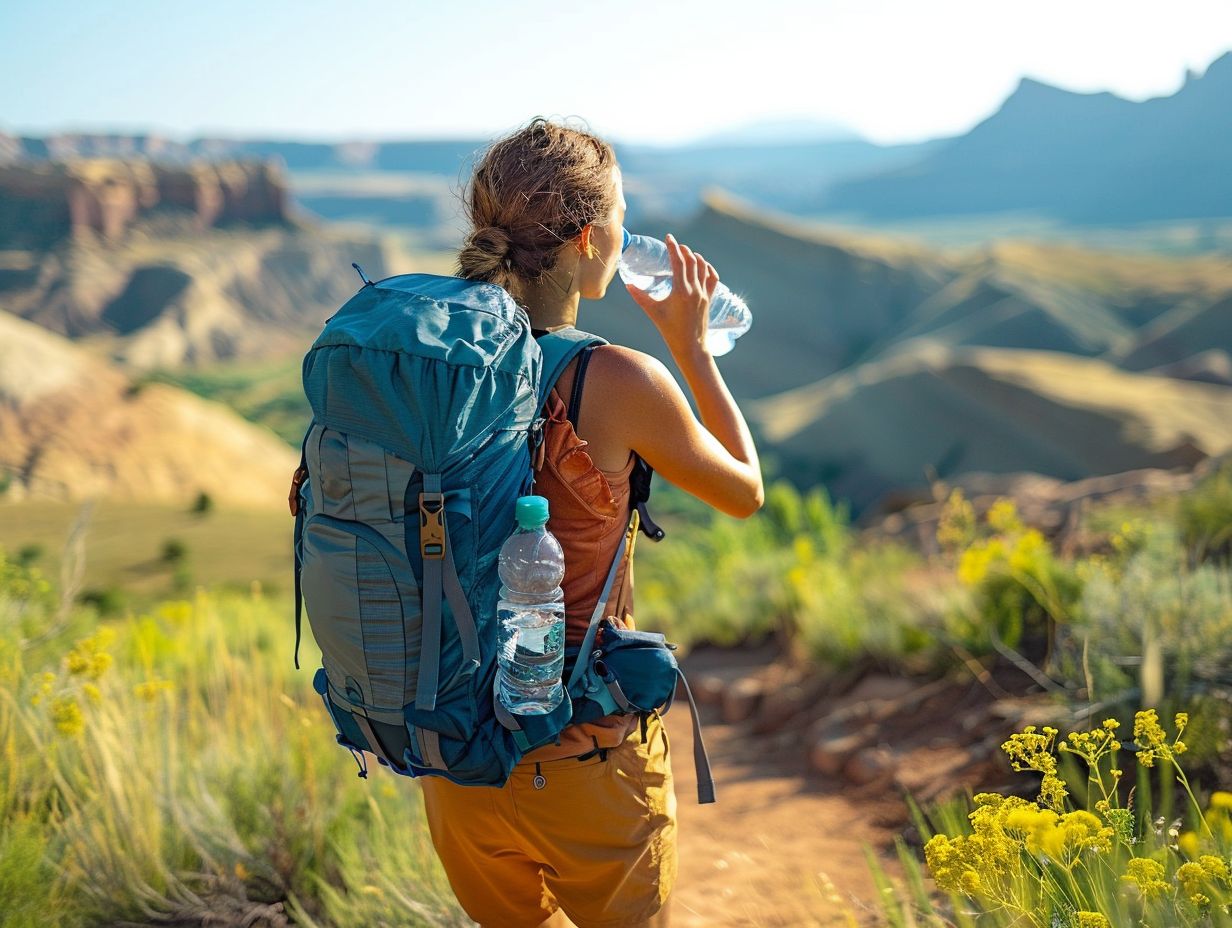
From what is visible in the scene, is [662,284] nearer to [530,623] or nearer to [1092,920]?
[530,623]

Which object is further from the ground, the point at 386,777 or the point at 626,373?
the point at 626,373

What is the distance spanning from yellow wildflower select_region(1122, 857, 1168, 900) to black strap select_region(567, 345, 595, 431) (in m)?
1.10

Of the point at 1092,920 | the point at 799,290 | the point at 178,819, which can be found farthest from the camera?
the point at 799,290

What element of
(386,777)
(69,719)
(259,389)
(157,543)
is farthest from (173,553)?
(259,389)

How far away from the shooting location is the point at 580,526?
186cm

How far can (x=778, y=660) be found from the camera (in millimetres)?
6523

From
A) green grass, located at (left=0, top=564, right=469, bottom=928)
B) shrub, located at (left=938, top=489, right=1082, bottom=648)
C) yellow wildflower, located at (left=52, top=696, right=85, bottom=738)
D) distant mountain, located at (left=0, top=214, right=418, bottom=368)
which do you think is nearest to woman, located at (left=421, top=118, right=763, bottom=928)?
green grass, located at (left=0, top=564, right=469, bottom=928)

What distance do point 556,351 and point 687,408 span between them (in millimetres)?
245

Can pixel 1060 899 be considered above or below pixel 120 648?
above

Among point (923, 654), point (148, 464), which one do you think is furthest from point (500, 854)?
point (148, 464)

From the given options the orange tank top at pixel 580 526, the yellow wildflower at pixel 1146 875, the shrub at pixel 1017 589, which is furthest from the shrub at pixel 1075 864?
the shrub at pixel 1017 589

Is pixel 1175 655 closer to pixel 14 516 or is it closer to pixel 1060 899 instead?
pixel 1060 899

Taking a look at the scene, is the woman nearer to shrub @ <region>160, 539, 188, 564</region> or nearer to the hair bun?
the hair bun

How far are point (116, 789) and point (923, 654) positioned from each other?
144 inches
